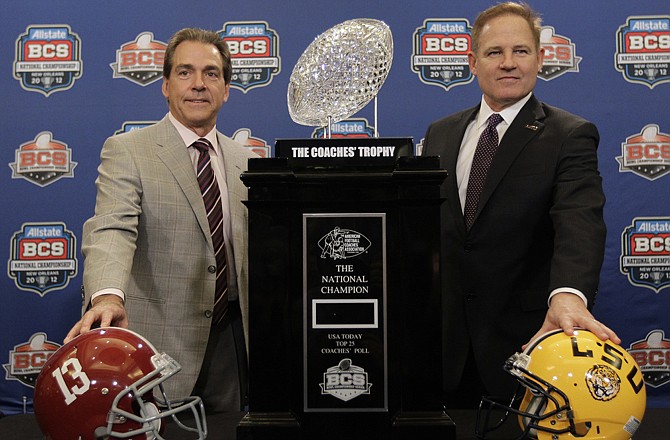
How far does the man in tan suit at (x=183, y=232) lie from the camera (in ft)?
6.29

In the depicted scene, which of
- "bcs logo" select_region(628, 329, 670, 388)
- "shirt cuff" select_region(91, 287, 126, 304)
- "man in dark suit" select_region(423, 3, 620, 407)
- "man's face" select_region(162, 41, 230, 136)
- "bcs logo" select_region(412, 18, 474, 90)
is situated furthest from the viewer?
"bcs logo" select_region(412, 18, 474, 90)

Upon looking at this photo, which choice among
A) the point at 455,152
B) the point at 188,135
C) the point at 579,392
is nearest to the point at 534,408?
the point at 579,392

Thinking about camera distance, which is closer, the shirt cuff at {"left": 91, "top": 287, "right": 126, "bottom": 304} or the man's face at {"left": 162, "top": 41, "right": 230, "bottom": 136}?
the shirt cuff at {"left": 91, "top": 287, "right": 126, "bottom": 304}

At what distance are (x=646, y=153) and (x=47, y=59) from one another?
308cm

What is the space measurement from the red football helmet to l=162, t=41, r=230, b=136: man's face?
1.01 m

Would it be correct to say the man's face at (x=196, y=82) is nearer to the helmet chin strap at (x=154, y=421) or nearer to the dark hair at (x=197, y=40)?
the dark hair at (x=197, y=40)

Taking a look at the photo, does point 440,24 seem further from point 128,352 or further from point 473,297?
point 128,352

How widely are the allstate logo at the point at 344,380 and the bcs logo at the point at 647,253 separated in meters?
2.50

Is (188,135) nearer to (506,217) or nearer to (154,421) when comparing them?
(506,217)

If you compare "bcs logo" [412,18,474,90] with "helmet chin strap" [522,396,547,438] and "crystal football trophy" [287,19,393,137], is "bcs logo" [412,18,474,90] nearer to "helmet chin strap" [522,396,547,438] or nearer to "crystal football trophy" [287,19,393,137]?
"crystal football trophy" [287,19,393,137]

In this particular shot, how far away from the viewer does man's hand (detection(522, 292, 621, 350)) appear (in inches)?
52.2

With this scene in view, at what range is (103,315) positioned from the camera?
140 centimetres

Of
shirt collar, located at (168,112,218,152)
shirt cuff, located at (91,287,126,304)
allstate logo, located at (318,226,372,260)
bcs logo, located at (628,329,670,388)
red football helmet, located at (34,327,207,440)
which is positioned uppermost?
shirt collar, located at (168,112,218,152)

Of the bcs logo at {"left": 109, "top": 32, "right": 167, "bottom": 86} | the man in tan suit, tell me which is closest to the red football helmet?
the man in tan suit
